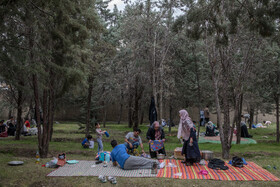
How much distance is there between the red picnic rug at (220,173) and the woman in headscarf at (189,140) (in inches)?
9.6

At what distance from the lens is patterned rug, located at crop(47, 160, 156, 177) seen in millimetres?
6641

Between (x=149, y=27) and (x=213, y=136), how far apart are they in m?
7.74

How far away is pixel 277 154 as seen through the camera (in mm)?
9984

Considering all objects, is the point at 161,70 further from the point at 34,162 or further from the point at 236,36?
the point at 34,162

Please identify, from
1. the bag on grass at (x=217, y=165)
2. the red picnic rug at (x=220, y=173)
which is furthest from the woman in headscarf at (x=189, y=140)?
the bag on grass at (x=217, y=165)

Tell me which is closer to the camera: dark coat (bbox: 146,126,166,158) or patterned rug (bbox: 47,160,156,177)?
patterned rug (bbox: 47,160,156,177)

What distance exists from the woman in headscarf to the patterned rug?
142 centimetres

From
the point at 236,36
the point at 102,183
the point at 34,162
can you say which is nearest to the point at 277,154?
the point at 236,36

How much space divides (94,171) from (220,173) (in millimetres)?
3317

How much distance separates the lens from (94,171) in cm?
693

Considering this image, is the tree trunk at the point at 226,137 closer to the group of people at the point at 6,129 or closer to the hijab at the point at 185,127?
the hijab at the point at 185,127

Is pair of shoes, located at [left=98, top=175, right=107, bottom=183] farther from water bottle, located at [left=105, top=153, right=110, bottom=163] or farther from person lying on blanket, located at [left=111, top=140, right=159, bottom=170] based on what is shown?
water bottle, located at [left=105, top=153, right=110, bottom=163]

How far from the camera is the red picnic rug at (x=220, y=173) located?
6.48 meters

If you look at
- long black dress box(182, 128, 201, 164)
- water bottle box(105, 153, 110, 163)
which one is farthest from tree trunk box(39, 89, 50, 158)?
long black dress box(182, 128, 201, 164)
